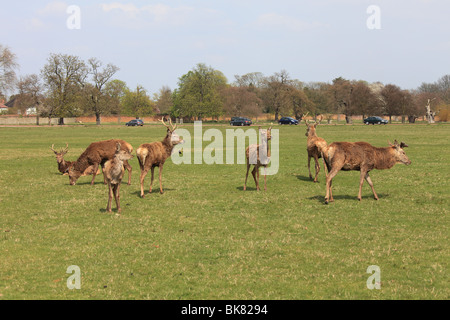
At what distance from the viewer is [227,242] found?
390 inches

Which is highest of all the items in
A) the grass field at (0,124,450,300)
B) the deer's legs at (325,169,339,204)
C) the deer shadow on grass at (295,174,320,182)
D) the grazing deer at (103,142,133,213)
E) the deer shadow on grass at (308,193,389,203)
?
the grazing deer at (103,142,133,213)

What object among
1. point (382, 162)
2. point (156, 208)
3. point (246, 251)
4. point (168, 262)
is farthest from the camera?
point (382, 162)

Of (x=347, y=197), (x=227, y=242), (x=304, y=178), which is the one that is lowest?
(x=227, y=242)

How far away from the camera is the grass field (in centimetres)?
737

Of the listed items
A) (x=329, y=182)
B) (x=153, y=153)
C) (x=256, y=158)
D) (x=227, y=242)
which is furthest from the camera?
(x=256, y=158)

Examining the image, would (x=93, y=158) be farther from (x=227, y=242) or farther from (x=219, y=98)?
(x=219, y=98)

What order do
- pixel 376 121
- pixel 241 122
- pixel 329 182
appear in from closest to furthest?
pixel 329 182, pixel 241 122, pixel 376 121

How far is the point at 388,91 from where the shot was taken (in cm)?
11900

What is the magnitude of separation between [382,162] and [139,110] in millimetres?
138572

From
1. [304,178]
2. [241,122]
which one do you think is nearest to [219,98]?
[241,122]

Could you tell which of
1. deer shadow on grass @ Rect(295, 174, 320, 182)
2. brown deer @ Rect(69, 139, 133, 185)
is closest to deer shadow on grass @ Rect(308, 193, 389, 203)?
deer shadow on grass @ Rect(295, 174, 320, 182)

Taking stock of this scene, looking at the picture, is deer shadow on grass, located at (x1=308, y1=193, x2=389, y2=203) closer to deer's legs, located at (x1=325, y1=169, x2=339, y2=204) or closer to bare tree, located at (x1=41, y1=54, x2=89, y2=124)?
deer's legs, located at (x1=325, y1=169, x2=339, y2=204)
